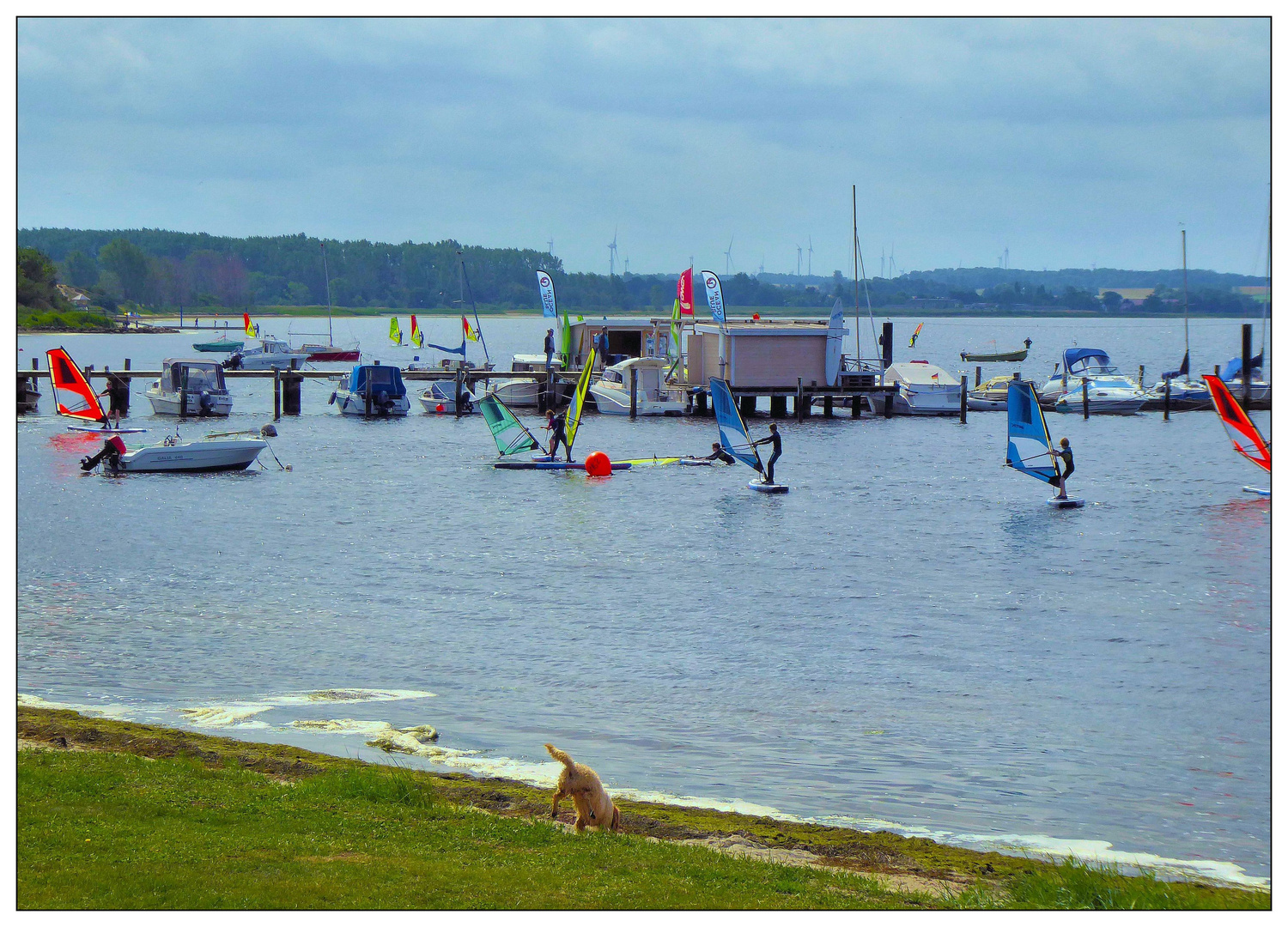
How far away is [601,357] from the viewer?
211ft

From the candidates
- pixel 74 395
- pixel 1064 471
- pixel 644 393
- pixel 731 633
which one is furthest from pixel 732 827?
pixel 74 395

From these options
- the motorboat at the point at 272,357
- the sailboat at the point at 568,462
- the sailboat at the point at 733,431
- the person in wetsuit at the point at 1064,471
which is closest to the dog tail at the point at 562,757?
the sailboat at the point at 733,431

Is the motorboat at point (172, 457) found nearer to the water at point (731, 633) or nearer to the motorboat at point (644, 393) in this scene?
the water at point (731, 633)

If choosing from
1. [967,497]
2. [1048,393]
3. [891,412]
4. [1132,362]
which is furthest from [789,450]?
[1132,362]

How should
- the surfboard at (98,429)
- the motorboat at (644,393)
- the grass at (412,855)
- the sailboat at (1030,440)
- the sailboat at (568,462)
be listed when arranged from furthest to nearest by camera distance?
1. the motorboat at (644,393)
2. the surfboard at (98,429)
3. the sailboat at (568,462)
4. the sailboat at (1030,440)
5. the grass at (412,855)

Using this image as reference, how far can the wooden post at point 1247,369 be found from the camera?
58.7 meters

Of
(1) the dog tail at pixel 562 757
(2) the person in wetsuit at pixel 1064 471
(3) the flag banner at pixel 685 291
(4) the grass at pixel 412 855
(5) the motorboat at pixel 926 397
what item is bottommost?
(4) the grass at pixel 412 855

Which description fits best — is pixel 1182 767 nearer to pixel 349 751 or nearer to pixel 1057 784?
pixel 1057 784

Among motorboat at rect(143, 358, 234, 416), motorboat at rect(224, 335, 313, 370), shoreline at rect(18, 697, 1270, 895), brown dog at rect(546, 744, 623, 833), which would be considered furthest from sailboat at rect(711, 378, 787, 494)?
motorboat at rect(224, 335, 313, 370)

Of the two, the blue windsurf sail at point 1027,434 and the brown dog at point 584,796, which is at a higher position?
the blue windsurf sail at point 1027,434

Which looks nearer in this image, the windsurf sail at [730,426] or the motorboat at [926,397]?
the windsurf sail at [730,426]

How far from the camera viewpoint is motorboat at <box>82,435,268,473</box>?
130 feet

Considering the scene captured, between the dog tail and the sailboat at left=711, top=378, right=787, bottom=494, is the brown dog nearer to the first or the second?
the dog tail

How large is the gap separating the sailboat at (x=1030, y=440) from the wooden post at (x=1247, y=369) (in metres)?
28.1
